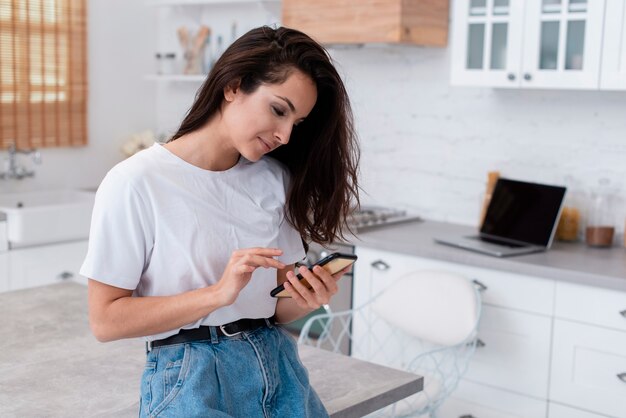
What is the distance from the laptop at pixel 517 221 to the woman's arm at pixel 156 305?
76.9 inches

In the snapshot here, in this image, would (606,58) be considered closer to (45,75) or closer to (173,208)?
(173,208)

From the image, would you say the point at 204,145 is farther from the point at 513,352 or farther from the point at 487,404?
the point at 487,404

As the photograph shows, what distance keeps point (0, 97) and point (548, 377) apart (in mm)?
3115

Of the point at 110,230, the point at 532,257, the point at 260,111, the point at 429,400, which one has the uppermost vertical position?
the point at 260,111

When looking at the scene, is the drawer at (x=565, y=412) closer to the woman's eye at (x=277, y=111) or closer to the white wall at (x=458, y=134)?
the white wall at (x=458, y=134)

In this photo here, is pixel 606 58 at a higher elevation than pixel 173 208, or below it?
higher

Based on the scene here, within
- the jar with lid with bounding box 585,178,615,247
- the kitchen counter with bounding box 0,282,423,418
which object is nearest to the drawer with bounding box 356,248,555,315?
the jar with lid with bounding box 585,178,615,247

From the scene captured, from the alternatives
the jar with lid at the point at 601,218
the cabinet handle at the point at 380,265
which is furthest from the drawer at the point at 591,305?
the cabinet handle at the point at 380,265

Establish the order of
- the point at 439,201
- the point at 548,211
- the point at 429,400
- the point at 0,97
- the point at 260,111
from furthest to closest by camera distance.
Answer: the point at 0,97 → the point at 439,201 → the point at 548,211 → the point at 429,400 → the point at 260,111

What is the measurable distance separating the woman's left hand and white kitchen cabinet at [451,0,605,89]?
197 cm

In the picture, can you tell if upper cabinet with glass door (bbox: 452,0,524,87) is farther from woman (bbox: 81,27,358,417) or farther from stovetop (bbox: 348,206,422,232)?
woman (bbox: 81,27,358,417)

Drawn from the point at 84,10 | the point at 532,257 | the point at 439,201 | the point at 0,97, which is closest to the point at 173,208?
the point at 532,257

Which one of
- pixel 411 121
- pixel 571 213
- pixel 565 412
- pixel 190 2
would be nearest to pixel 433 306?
pixel 565 412

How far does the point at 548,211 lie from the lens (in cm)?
345
